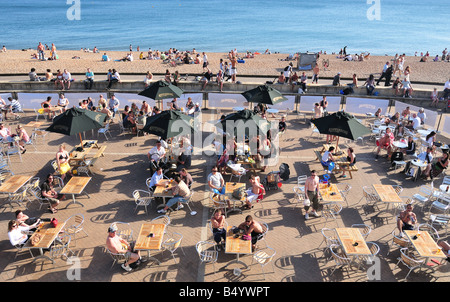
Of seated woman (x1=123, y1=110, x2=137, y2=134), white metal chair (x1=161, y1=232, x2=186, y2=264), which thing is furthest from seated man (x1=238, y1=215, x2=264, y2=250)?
seated woman (x1=123, y1=110, x2=137, y2=134)

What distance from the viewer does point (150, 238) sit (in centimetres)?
943

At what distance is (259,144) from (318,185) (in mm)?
3862

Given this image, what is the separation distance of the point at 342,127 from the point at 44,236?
1097 centimetres

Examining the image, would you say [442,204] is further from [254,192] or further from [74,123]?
[74,123]

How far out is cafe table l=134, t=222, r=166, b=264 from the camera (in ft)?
29.8

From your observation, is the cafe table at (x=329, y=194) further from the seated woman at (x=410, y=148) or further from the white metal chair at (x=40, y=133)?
the white metal chair at (x=40, y=133)

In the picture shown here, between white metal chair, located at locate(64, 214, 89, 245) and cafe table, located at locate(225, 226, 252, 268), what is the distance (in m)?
4.51

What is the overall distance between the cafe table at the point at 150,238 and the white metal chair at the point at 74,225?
211cm

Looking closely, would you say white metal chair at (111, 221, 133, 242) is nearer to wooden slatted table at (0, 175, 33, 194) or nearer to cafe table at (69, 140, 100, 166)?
wooden slatted table at (0, 175, 33, 194)

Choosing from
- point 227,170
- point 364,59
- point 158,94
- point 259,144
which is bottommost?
point 227,170

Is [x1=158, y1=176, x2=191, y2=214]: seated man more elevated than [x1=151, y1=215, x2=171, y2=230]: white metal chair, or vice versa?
[x1=158, y1=176, x2=191, y2=214]: seated man
